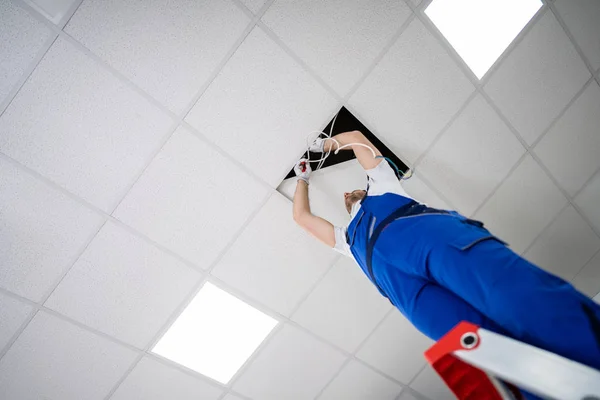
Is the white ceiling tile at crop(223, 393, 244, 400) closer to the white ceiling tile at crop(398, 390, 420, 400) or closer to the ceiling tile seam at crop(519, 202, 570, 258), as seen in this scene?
the white ceiling tile at crop(398, 390, 420, 400)

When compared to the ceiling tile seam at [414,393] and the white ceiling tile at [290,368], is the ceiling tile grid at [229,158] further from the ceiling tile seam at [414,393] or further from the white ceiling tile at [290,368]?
the ceiling tile seam at [414,393]

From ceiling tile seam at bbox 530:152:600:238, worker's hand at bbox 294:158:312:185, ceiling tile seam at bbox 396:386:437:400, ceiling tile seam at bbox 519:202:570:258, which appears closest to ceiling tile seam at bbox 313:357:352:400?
ceiling tile seam at bbox 396:386:437:400

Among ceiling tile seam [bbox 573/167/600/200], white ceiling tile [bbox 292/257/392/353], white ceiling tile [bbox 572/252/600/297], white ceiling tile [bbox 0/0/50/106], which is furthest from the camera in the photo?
white ceiling tile [bbox 572/252/600/297]

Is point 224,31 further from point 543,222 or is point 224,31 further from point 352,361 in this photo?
point 543,222

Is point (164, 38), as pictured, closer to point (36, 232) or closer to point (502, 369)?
point (36, 232)

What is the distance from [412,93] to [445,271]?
114cm

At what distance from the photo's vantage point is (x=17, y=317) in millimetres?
1815

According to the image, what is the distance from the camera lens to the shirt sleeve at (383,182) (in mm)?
1699

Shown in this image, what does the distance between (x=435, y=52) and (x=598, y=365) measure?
1.59 metres

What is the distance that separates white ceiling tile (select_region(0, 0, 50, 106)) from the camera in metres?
1.37

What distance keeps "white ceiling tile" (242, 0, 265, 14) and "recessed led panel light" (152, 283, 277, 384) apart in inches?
55.6

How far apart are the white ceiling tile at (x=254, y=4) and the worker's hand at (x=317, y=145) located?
655 mm

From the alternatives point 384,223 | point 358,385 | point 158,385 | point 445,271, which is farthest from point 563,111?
point 158,385

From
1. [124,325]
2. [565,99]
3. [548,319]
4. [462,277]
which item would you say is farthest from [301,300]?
[565,99]
